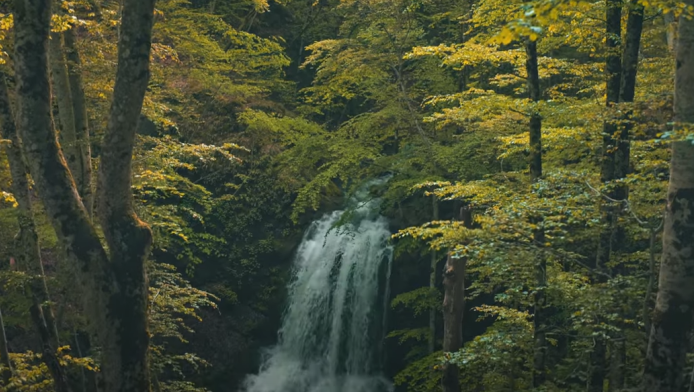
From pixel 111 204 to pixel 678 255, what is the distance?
5.15 meters

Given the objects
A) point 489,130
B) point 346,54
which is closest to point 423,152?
point 489,130

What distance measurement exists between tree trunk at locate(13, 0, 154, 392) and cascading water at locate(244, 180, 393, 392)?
915cm

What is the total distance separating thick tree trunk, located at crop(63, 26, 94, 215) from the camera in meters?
8.05

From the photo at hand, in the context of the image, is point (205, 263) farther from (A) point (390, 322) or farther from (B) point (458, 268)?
(B) point (458, 268)

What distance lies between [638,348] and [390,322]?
A: 856cm

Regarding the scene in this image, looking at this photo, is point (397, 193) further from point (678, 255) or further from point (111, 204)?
point (111, 204)

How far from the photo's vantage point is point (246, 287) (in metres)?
15.6

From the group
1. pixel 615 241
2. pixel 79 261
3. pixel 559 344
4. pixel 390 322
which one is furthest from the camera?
pixel 390 322

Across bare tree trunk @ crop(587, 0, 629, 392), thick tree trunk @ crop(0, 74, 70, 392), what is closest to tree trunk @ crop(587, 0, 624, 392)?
bare tree trunk @ crop(587, 0, 629, 392)

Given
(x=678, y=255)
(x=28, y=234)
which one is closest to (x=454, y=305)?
(x=678, y=255)

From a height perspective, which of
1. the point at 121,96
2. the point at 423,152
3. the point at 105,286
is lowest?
the point at 105,286

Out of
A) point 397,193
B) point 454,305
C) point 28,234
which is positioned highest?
point 397,193

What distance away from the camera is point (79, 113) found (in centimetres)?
833

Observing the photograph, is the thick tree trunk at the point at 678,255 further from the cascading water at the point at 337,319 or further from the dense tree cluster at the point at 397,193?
the cascading water at the point at 337,319
